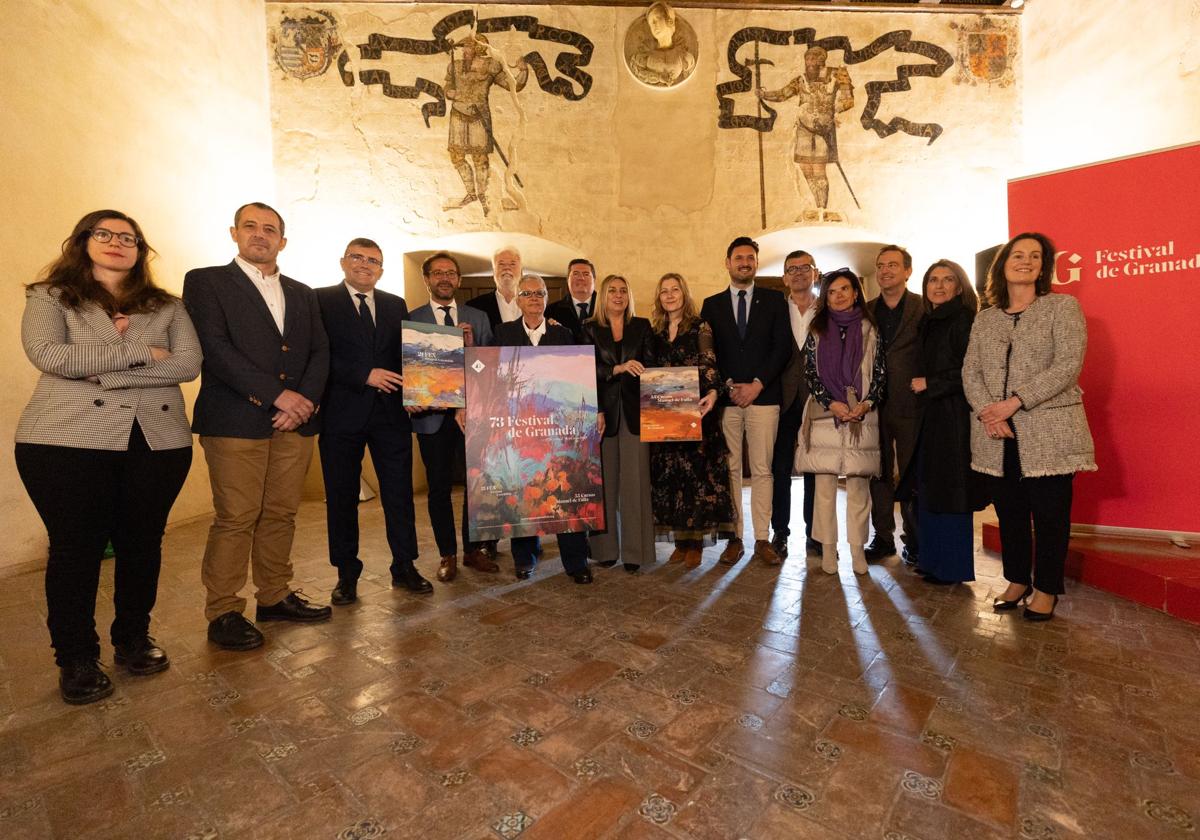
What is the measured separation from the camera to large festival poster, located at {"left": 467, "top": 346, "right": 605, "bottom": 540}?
339cm

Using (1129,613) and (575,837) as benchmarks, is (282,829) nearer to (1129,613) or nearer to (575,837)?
(575,837)

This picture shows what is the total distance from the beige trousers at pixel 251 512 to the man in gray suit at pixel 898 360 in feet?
11.5

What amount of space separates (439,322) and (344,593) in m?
1.81

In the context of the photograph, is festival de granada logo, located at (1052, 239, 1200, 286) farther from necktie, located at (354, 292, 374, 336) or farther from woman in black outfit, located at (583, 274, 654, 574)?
necktie, located at (354, 292, 374, 336)

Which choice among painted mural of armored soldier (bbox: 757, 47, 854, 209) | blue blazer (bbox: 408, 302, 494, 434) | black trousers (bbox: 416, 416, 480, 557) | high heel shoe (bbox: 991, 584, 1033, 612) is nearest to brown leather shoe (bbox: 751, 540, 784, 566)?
high heel shoe (bbox: 991, 584, 1033, 612)

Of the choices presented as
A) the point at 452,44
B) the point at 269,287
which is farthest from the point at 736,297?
the point at 452,44

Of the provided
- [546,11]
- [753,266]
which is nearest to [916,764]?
[753,266]

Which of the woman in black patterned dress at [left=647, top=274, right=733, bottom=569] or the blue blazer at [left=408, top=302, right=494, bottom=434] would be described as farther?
the woman in black patterned dress at [left=647, top=274, right=733, bottom=569]

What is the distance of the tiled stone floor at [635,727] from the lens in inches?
63.9

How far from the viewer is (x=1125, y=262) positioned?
3.69 metres

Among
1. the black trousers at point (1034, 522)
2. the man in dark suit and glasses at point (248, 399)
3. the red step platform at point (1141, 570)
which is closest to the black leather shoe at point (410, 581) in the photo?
the man in dark suit and glasses at point (248, 399)

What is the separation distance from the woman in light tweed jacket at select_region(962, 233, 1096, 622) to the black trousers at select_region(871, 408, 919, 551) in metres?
0.47

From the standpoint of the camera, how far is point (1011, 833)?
4.99 feet

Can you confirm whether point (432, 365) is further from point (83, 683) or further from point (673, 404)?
point (83, 683)
